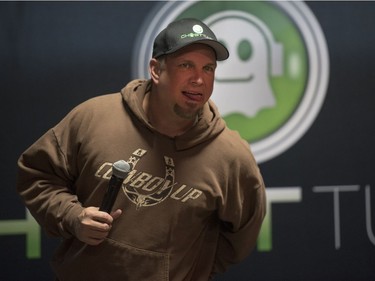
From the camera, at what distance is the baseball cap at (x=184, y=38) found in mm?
1777

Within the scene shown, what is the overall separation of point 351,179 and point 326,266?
0.36 meters

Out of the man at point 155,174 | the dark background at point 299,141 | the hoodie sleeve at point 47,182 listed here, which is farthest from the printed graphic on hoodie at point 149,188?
the dark background at point 299,141

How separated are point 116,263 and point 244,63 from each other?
3.95ft

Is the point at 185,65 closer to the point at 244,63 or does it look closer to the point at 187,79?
the point at 187,79

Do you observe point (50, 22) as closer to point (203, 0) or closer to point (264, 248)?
point (203, 0)

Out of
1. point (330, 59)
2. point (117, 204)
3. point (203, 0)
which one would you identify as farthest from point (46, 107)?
point (330, 59)

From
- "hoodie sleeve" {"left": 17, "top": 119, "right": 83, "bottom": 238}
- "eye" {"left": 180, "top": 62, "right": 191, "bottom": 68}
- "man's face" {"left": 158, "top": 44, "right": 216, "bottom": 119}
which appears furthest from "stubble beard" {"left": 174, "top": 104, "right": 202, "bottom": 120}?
"hoodie sleeve" {"left": 17, "top": 119, "right": 83, "bottom": 238}

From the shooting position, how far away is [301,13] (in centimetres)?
280

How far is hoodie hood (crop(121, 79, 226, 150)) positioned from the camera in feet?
6.05

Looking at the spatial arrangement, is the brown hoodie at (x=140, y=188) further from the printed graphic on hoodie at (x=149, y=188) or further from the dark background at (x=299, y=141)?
the dark background at (x=299, y=141)

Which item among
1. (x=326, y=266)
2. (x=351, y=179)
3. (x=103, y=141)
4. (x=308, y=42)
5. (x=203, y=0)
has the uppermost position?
(x=203, y=0)

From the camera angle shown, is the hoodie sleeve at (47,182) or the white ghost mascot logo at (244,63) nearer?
the hoodie sleeve at (47,182)

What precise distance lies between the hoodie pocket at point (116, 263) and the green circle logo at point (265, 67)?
104 centimetres

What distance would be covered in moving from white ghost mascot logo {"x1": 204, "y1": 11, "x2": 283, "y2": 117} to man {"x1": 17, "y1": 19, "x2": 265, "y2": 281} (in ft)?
2.84
